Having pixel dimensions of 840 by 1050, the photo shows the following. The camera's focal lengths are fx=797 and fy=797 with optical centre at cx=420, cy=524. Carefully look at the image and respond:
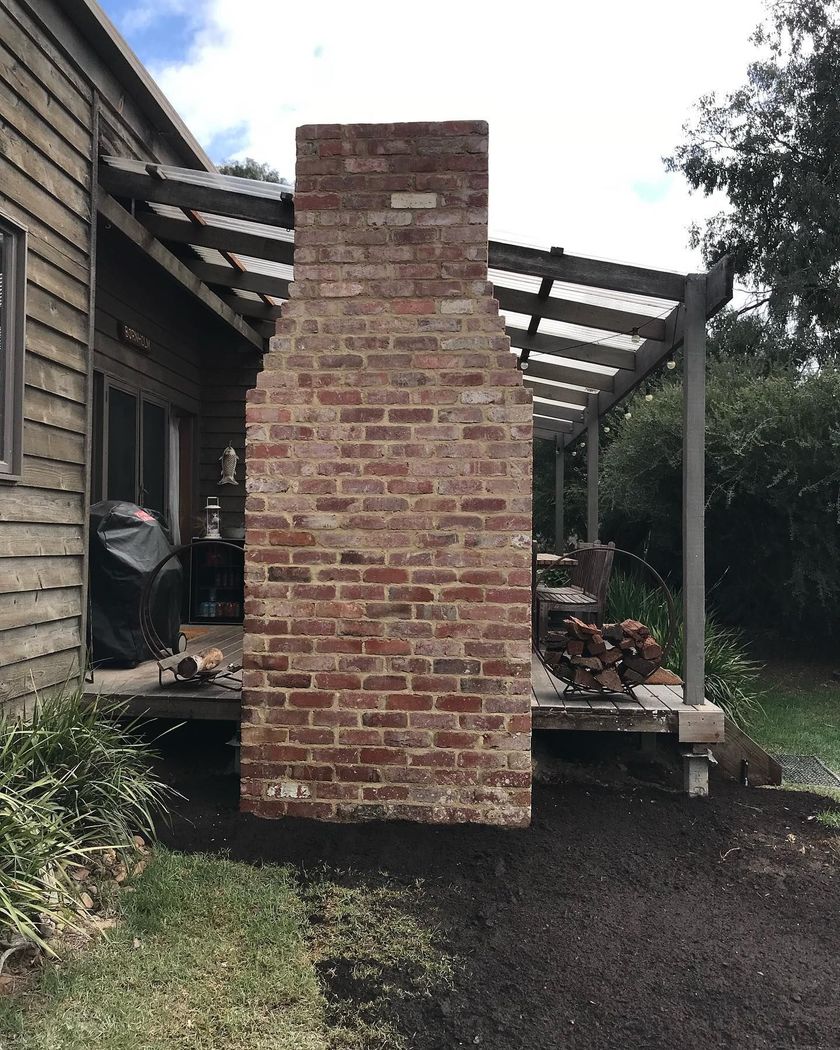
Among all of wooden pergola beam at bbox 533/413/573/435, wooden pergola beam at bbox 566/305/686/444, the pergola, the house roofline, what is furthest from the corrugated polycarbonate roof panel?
wooden pergola beam at bbox 533/413/573/435

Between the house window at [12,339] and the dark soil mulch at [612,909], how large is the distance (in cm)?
179

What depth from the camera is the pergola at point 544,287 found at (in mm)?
4199

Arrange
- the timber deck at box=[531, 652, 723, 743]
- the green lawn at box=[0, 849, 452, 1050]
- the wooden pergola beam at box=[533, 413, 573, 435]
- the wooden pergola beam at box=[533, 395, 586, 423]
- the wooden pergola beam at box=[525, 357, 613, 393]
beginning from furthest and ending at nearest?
1. the wooden pergola beam at box=[533, 413, 573, 435]
2. the wooden pergola beam at box=[533, 395, 586, 423]
3. the wooden pergola beam at box=[525, 357, 613, 393]
4. the timber deck at box=[531, 652, 723, 743]
5. the green lawn at box=[0, 849, 452, 1050]

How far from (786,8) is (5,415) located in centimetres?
1441

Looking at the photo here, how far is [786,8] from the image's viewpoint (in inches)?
509

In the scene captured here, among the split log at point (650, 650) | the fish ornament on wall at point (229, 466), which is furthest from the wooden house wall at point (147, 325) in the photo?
the split log at point (650, 650)

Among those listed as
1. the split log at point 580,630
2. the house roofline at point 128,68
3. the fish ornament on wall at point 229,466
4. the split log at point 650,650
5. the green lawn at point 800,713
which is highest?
the house roofline at point 128,68

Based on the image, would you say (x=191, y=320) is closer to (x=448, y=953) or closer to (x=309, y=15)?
(x=448, y=953)

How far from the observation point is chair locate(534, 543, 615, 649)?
207 inches

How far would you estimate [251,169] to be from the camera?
2498 cm

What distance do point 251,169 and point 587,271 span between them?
23775mm

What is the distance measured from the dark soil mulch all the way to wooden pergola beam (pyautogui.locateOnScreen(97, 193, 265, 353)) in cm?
321

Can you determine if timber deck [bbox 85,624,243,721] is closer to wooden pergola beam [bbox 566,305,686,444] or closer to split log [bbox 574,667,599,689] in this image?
split log [bbox 574,667,599,689]

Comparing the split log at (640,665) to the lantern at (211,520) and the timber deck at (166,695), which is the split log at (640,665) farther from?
the lantern at (211,520)
